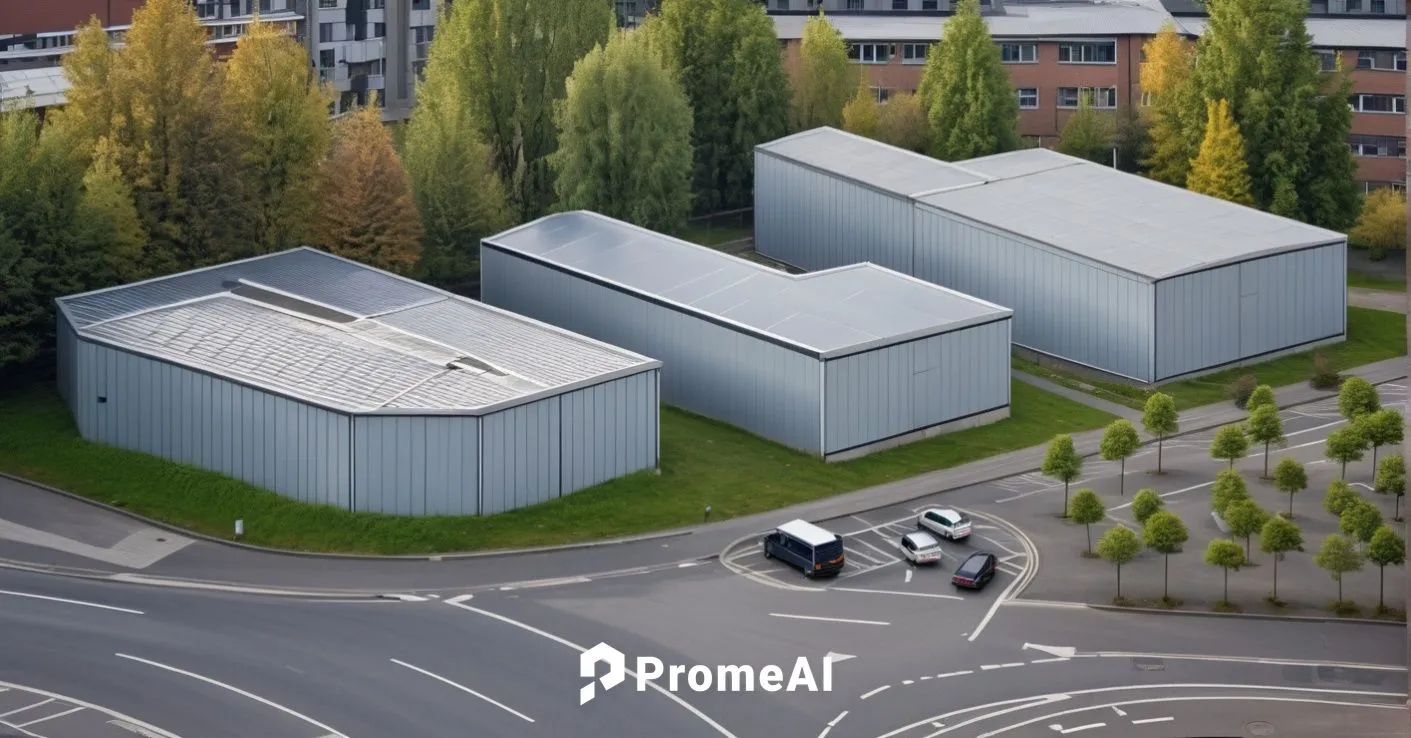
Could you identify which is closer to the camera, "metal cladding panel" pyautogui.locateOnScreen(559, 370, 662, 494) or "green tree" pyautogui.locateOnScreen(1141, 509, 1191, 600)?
"green tree" pyautogui.locateOnScreen(1141, 509, 1191, 600)

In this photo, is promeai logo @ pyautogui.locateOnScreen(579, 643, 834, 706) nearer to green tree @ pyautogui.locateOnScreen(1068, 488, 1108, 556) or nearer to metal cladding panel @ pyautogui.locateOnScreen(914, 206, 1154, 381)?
green tree @ pyautogui.locateOnScreen(1068, 488, 1108, 556)

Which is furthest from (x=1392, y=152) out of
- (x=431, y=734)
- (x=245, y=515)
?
(x=431, y=734)

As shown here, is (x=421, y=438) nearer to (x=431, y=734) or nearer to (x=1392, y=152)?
(x=431, y=734)

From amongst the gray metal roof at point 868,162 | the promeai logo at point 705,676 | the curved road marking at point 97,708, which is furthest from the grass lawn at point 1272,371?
the curved road marking at point 97,708

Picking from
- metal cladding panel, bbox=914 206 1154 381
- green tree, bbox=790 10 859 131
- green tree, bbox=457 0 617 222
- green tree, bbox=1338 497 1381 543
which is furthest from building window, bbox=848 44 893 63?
green tree, bbox=1338 497 1381 543

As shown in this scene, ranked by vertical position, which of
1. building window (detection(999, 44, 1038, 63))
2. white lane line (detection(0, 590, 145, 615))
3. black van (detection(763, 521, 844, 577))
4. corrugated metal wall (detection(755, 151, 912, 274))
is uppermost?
building window (detection(999, 44, 1038, 63))
